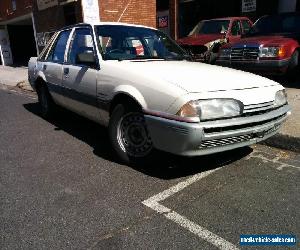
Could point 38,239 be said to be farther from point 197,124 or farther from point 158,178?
point 197,124

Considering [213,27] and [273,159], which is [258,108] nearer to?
[273,159]

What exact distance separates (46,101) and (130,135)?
114 inches

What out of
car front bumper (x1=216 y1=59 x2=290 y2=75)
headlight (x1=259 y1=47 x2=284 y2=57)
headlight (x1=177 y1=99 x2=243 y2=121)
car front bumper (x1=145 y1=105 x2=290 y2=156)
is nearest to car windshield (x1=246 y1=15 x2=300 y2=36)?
headlight (x1=259 y1=47 x2=284 y2=57)

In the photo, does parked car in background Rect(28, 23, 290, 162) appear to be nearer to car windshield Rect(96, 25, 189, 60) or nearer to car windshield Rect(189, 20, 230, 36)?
car windshield Rect(96, 25, 189, 60)

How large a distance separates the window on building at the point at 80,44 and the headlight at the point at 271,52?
4604mm

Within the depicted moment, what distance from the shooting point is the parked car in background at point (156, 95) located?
332cm

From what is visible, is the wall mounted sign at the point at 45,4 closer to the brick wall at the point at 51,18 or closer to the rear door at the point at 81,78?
the brick wall at the point at 51,18

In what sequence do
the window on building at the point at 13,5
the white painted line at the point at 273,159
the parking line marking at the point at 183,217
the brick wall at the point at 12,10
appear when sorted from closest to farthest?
the parking line marking at the point at 183,217 < the white painted line at the point at 273,159 < the brick wall at the point at 12,10 < the window on building at the point at 13,5

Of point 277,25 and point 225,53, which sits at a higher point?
point 277,25

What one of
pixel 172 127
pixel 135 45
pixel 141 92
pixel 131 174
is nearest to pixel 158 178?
pixel 131 174

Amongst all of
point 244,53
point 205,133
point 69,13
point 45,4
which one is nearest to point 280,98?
point 205,133

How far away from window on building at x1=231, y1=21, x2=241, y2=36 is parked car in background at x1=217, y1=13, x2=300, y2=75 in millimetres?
1852

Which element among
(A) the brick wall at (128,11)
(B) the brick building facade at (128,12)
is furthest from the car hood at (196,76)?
(A) the brick wall at (128,11)

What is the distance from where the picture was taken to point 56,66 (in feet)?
18.2
